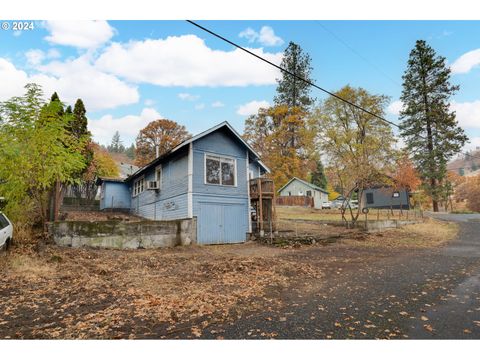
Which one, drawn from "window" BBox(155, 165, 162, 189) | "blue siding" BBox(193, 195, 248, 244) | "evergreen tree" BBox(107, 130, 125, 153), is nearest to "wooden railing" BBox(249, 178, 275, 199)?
"blue siding" BBox(193, 195, 248, 244)

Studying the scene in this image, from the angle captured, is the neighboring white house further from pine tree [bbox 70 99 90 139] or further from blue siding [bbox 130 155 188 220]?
pine tree [bbox 70 99 90 139]

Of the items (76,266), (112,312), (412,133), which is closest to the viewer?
(112,312)

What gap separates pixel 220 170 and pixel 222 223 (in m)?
3.25

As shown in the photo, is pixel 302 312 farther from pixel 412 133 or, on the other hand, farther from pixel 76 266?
pixel 412 133

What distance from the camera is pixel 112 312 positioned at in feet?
16.8

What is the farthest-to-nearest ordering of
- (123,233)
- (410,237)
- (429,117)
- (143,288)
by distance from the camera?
1. (429,117)
2. (410,237)
3. (123,233)
4. (143,288)

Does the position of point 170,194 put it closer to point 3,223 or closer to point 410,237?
point 3,223

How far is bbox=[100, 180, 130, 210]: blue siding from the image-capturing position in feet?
87.5

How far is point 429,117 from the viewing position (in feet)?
113

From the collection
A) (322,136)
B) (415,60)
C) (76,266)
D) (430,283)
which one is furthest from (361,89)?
(76,266)

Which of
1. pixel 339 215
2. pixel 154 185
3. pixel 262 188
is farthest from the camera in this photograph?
pixel 339 215

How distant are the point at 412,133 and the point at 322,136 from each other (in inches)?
651

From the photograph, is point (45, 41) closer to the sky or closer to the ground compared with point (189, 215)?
closer to the sky

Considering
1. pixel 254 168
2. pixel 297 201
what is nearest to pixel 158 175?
pixel 254 168
